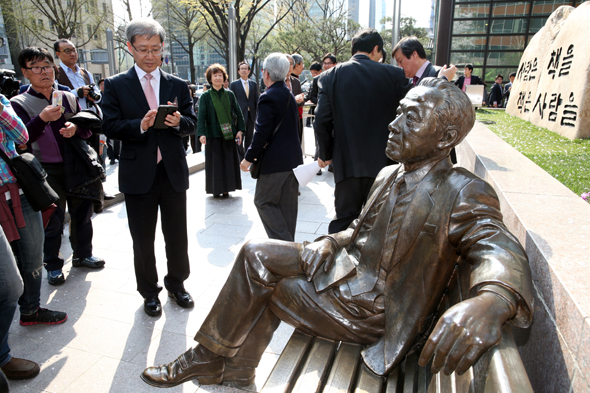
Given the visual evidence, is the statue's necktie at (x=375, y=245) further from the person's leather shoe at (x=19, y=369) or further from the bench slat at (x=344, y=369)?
the person's leather shoe at (x=19, y=369)

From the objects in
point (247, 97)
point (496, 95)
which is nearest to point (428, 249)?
point (247, 97)

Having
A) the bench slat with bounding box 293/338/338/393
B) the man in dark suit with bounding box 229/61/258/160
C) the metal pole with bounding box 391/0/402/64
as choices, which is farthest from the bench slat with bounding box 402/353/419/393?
the metal pole with bounding box 391/0/402/64

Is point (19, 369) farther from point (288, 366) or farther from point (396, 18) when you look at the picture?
point (396, 18)

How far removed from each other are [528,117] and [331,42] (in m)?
31.4

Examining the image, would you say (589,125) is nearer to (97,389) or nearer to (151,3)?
(97,389)

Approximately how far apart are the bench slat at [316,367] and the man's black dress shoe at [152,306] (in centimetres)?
180

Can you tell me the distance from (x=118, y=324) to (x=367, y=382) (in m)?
2.27

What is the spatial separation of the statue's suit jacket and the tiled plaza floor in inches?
44.0

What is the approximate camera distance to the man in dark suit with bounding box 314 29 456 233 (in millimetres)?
3715

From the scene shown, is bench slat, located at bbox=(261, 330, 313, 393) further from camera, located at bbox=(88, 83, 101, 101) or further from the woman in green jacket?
the woman in green jacket

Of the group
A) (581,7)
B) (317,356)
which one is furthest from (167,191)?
(581,7)

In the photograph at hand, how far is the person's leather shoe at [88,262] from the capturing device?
13.8 ft

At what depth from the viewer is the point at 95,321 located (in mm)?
3301

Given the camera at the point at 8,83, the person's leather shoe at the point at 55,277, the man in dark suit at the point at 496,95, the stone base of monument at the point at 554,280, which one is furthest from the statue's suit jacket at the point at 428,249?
the man in dark suit at the point at 496,95
